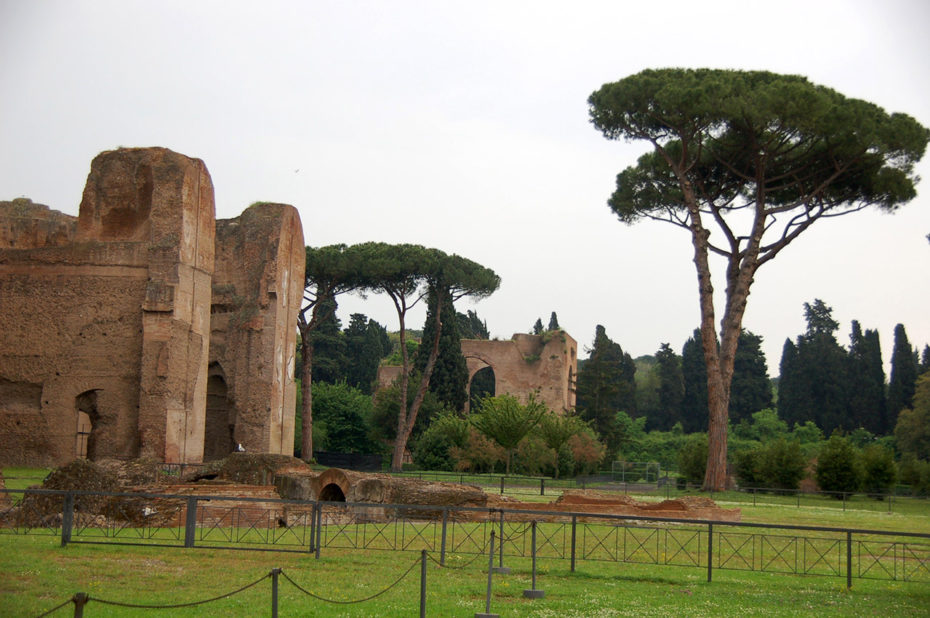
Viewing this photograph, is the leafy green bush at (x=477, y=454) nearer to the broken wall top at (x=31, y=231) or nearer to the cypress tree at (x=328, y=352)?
the broken wall top at (x=31, y=231)

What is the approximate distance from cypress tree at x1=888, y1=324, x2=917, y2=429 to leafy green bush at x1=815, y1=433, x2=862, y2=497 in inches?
787

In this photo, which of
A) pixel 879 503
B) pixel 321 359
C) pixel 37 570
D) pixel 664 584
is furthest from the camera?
pixel 321 359

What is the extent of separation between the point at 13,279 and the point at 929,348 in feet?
139

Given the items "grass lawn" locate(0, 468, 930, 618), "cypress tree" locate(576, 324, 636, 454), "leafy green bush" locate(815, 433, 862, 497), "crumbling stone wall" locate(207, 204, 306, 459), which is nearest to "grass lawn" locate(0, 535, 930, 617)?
"grass lawn" locate(0, 468, 930, 618)

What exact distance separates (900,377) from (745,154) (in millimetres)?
22827

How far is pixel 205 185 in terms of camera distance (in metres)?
20.4

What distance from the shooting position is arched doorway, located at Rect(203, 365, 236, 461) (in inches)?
960

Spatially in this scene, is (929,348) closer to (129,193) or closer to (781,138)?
(781,138)

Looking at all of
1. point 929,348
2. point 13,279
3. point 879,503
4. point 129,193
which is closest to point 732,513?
point 879,503

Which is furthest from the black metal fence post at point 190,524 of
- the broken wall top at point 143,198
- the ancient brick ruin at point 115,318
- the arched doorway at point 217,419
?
the arched doorway at point 217,419

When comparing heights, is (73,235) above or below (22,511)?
above

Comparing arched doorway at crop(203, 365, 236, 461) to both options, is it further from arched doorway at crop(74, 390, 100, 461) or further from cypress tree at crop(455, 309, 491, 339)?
cypress tree at crop(455, 309, 491, 339)

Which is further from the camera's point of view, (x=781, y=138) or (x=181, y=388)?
(x=781, y=138)

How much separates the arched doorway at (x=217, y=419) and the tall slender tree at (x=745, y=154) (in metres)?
12.2
